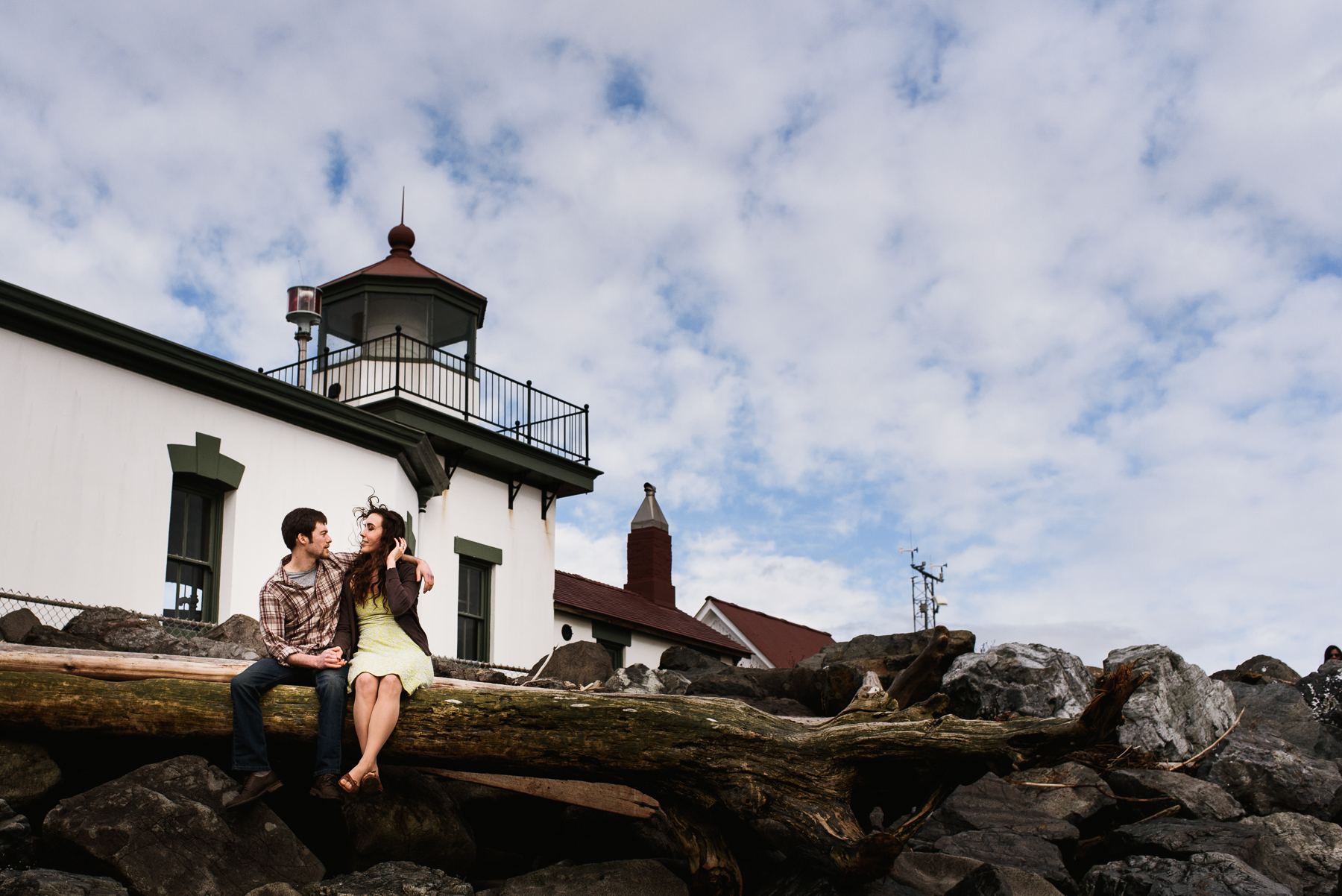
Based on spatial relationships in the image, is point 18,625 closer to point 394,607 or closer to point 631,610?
point 394,607

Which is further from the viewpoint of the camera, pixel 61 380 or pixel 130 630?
pixel 61 380

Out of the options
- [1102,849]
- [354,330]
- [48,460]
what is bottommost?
[1102,849]

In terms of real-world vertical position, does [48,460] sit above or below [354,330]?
below

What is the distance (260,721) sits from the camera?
5766mm

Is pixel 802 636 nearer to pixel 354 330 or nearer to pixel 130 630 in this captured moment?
pixel 354 330

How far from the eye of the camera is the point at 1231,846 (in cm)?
748

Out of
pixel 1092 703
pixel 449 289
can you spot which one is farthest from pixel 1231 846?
pixel 449 289

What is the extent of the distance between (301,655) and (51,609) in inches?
202

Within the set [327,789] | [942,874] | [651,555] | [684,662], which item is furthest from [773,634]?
[327,789]

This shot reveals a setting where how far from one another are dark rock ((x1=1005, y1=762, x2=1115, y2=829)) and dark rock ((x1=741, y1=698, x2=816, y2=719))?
2428 millimetres

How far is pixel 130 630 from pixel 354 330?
9811 millimetres

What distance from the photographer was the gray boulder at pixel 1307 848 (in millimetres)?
7695

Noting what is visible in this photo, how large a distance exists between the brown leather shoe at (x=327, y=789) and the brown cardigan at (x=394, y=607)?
2.04ft

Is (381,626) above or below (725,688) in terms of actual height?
above
